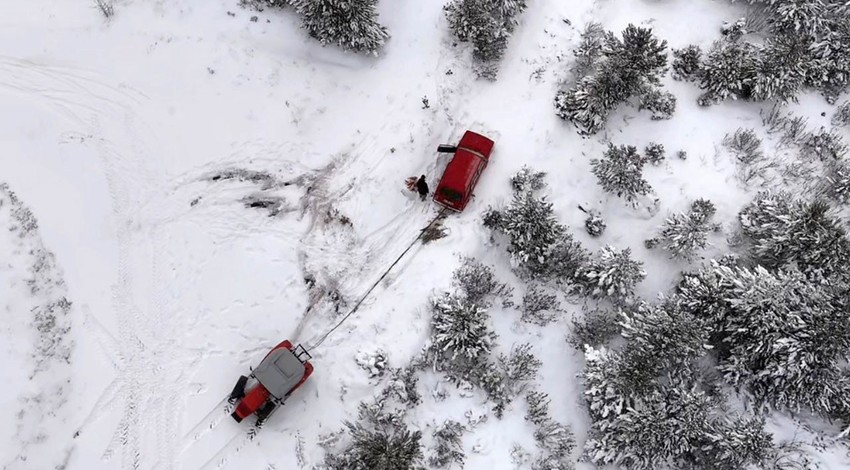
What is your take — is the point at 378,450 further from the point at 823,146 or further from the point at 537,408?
the point at 823,146

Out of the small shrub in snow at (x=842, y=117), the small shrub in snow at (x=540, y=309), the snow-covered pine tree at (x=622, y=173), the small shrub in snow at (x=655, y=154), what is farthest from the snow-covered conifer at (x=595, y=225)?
the small shrub in snow at (x=842, y=117)

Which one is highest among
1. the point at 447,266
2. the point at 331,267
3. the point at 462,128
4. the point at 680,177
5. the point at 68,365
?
the point at 680,177

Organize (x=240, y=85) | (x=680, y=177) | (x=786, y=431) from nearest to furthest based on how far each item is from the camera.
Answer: (x=786, y=431) < (x=680, y=177) < (x=240, y=85)

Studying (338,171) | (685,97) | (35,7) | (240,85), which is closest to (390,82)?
(338,171)

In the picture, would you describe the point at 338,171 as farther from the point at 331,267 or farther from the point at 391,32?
the point at 391,32

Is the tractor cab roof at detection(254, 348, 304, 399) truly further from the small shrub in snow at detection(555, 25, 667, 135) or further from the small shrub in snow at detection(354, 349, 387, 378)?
the small shrub in snow at detection(555, 25, 667, 135)

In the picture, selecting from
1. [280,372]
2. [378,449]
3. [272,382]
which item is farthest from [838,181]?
[272,382]
